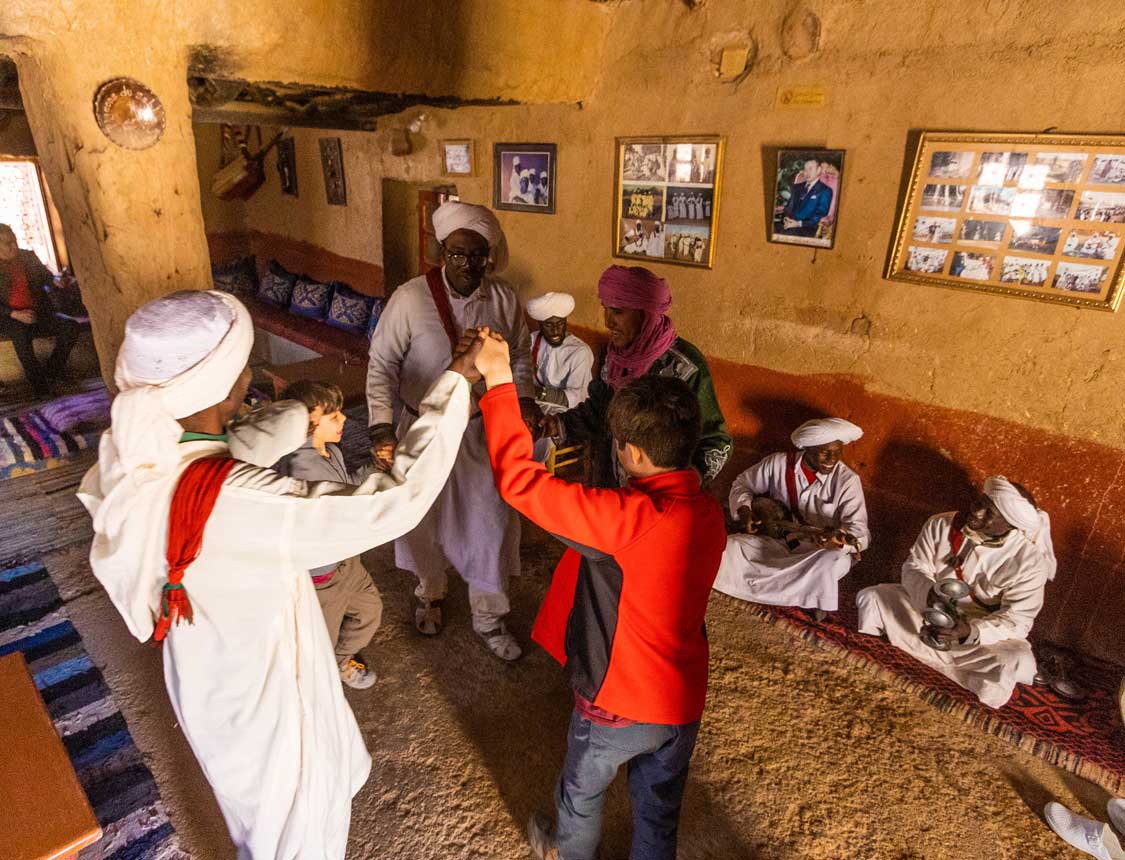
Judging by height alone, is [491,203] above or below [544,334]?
above

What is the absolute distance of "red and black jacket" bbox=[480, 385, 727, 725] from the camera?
166 centimetres

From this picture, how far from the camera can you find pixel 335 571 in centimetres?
255

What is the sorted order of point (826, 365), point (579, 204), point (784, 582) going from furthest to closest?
point (579, 204), point (826, 365), point (784, 582)

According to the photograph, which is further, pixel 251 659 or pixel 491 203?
pixel 491 203

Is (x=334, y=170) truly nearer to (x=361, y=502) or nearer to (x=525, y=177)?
(x=525, y=177)

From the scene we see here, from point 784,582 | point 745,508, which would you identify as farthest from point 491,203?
point 784,582

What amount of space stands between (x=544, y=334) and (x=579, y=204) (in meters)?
1.01

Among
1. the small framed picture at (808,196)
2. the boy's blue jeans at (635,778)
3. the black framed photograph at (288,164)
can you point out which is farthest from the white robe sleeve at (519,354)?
the black framed photograph at (288,164)

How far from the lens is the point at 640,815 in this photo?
6.58 feet

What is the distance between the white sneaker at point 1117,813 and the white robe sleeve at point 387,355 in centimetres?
339

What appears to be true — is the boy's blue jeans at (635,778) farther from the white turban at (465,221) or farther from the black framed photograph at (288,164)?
the black framed photograph at (288,164)

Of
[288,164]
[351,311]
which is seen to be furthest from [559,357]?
[288,164]

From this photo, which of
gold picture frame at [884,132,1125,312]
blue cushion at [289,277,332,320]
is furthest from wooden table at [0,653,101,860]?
blue cushion at [289,277,332,320]

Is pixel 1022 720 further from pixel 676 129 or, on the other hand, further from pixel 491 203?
pixel 491 203
